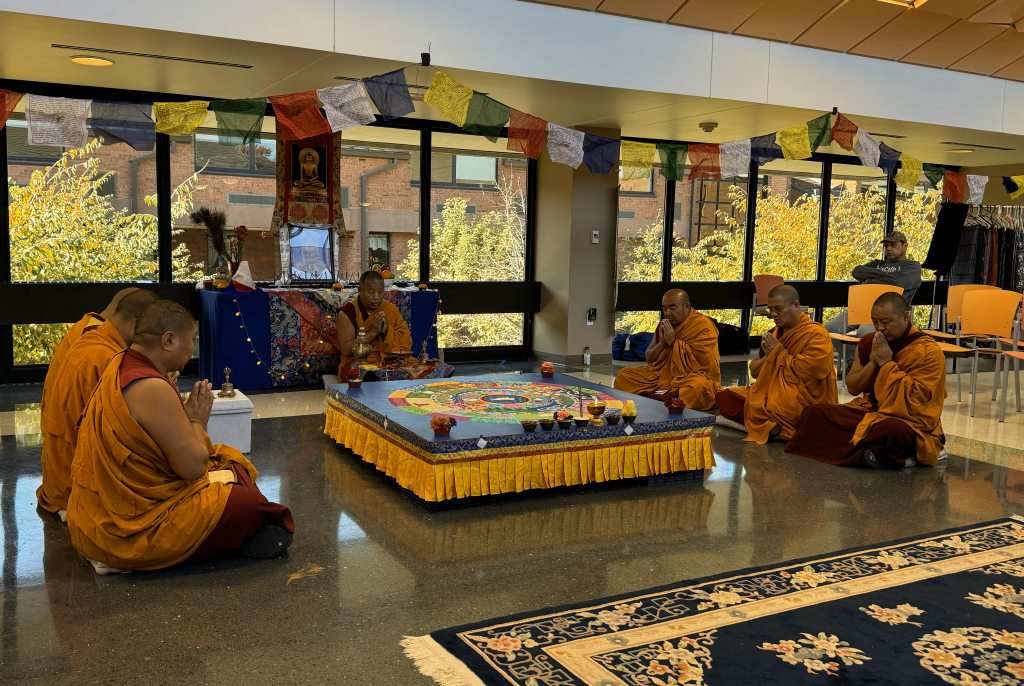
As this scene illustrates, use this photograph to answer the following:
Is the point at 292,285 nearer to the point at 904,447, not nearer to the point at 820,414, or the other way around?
the point at 820,414

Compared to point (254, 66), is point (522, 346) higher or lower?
lower

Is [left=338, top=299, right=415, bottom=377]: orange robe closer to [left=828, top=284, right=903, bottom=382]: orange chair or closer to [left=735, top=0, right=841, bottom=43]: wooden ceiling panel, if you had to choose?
[left=735, top=0, right=841, bottom=43]: wooden ceiling panel

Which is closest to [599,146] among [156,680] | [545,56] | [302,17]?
[545,56]

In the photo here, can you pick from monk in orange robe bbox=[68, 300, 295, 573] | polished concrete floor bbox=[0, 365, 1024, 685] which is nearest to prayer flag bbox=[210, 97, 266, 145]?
polished concrete floor bbox=[0, 365, 1024, 685]

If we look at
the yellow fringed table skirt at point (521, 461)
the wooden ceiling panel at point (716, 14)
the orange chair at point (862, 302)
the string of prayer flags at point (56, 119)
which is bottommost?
the yellow fringed table skirt at point (521, 461)

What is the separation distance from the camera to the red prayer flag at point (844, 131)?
8.27m

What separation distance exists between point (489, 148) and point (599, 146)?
2.80m

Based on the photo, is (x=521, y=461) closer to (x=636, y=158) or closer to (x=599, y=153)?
(x=599, y=153)

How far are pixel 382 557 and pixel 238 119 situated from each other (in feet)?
A: 12.1

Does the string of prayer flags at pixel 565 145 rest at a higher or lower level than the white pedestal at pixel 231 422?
higher

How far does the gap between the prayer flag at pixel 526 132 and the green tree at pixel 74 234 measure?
3540 mm

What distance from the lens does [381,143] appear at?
32.0 ft

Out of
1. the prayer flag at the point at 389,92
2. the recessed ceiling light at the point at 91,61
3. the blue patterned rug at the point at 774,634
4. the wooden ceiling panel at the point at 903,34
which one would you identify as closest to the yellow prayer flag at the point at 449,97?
the prayer flag at the point at 389,92

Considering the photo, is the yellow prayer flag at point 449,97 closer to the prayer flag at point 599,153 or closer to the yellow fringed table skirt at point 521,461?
the prayer flag at point 599,153
